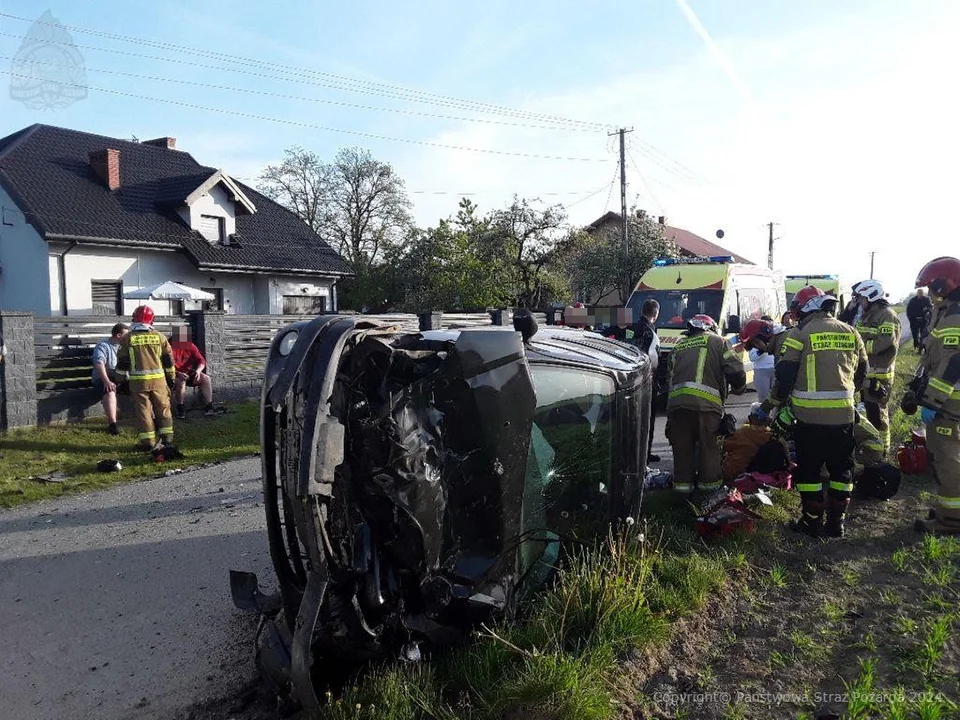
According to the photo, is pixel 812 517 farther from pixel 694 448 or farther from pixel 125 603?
pixel 125 603

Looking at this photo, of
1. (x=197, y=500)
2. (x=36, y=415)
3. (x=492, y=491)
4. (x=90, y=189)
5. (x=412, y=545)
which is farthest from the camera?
(x=90, y=189)

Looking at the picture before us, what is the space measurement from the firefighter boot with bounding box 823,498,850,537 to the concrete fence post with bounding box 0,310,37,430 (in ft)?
31.6

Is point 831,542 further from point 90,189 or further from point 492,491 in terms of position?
point 90,189

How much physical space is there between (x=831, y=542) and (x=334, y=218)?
4190 centimetres

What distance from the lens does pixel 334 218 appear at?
43844 mm

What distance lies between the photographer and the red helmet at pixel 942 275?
215 inches

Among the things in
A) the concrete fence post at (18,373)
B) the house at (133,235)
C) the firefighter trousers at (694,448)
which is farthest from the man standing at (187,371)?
the house at (133,235)

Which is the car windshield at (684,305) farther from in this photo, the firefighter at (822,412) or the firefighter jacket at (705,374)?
the firefighter at (822,412)

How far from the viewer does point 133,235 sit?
68.8ft

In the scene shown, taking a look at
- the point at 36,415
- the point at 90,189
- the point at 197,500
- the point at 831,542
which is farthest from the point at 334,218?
the point at 831,542

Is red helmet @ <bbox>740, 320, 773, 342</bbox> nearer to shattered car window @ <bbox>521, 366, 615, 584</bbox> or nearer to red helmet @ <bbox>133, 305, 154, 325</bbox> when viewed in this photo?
shattered car window @ <bbox>521, 366, 615, 584</bbox>

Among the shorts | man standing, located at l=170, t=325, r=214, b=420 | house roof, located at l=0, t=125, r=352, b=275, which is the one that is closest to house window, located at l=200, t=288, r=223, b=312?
house roof, located at l=0, t=125, r=352, b=275

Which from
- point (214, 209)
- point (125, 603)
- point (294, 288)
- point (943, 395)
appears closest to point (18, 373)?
point (125, 603)

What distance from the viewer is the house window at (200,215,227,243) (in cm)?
2392
